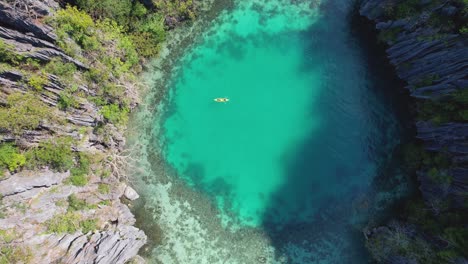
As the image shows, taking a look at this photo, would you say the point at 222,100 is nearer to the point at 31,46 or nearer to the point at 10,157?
the point at 31,46

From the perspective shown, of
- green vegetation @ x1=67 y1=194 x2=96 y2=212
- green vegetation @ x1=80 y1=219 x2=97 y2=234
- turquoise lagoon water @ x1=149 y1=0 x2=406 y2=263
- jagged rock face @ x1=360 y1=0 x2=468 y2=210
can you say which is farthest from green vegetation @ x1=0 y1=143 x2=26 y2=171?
jagged rock face @ x1=360 y1=0 x2=468 y2=210

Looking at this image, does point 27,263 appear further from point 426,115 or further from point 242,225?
point 426,115

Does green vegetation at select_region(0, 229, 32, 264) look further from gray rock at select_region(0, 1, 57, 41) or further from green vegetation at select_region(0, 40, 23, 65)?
gray rock at select_region(0, 1, 57, 41)

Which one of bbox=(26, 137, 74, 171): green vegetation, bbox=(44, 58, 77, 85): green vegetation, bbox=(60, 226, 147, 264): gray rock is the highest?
bbox=(44, 58, 77, 85): green vegetation

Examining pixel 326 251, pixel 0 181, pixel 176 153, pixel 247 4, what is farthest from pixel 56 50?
pixel 326 251

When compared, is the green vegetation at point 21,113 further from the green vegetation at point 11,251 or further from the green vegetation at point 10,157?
the green vegetation at point 11,251

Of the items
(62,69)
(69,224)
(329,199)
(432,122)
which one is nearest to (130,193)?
(69,224)
